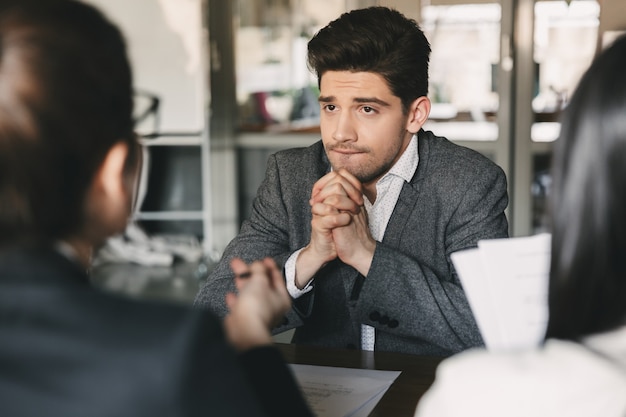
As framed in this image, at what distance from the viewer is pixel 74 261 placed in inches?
32.0

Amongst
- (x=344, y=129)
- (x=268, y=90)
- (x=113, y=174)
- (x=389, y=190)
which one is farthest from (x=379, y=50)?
(x=268, y=90)

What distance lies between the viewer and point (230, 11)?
15.8ft

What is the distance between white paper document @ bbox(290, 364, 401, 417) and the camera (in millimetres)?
1335

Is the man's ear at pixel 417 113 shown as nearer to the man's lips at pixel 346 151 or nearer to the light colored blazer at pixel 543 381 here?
the man's lips at pixel 346 151

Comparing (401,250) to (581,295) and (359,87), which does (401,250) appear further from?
(581,295)

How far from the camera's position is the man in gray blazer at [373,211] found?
1.77 metres

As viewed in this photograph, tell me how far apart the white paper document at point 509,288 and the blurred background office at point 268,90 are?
3.18m

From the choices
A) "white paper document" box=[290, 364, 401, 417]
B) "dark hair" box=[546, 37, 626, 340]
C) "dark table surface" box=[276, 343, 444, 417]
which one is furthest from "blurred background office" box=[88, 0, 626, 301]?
"dark hair" box=[546, 37, 626, 340]

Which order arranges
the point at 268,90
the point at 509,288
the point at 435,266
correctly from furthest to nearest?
1. the point at 268,90
2. the point at 435,266
3. the point at 509,288

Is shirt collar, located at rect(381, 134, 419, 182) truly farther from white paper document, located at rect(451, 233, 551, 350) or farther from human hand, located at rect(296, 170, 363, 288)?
white paper document, located at rect(451, 233, 551, 350)

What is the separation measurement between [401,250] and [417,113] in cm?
36

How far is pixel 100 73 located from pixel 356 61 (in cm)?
123

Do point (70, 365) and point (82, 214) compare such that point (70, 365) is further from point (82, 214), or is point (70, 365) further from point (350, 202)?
point (350, 202)

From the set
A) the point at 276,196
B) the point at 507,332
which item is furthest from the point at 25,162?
the point at 276,196
